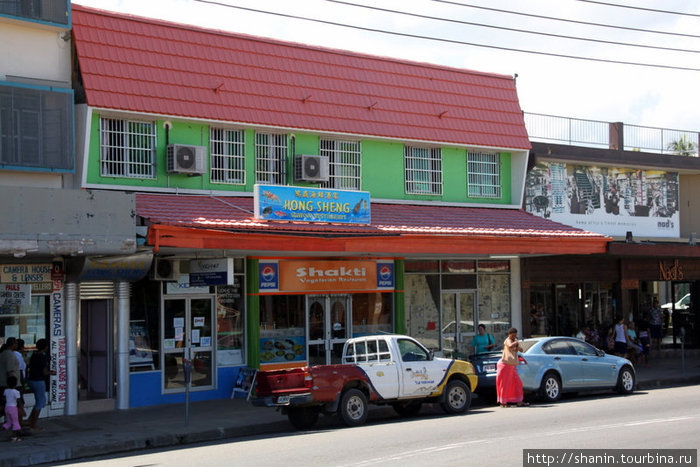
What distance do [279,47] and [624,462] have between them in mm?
14554

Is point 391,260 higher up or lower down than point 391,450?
higher up

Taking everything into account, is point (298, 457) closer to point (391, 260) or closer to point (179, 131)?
point (179, 131)

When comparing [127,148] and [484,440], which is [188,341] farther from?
[484,440]

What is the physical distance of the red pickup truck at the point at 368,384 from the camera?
1669cm

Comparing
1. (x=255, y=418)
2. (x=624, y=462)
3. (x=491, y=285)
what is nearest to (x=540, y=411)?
(x=255, y=418)

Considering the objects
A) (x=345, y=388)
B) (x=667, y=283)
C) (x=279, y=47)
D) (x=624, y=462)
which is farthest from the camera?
(x=667, y=283)

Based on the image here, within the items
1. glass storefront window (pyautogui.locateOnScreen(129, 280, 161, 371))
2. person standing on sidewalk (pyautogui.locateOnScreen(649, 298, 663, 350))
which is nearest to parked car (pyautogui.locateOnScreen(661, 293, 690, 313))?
person standing on sidewalk (pyautogui.locateOnScreen(649, 298, 663, 350))

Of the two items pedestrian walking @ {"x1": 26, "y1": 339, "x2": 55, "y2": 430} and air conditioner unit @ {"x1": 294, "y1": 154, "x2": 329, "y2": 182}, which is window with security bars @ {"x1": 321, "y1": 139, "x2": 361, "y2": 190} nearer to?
air conditioner unit @ {"x1": 294, "y1": 154, "x2": 329, "y2": 182}

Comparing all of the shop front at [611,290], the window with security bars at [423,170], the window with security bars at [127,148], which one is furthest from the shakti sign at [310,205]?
the shop front at [611,290]

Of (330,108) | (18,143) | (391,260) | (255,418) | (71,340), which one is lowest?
(255,418)

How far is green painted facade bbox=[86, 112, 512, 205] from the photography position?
2019 centimetres

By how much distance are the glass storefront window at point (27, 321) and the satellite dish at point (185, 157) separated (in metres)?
4.03

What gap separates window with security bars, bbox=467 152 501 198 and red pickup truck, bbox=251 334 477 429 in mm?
8385

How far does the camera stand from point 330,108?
23359mm
